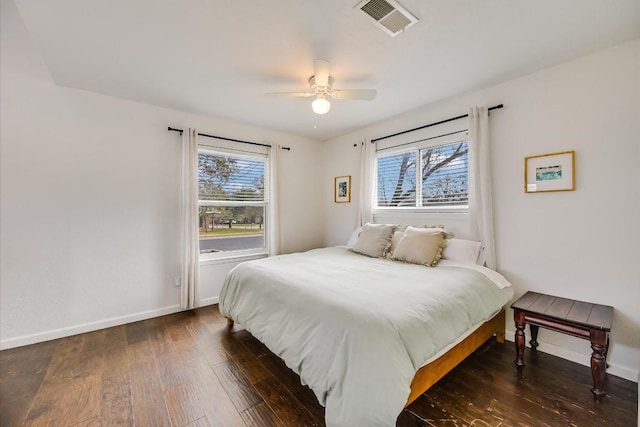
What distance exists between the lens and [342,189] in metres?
4.24

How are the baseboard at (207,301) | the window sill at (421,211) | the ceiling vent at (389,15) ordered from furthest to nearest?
the baseboard at (207,301) → the window sill at (421,211) → the ceiling vent at (389,15)

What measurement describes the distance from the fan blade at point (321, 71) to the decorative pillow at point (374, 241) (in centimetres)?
171

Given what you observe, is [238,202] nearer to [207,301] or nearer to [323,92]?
[207,301]

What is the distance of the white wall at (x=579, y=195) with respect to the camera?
1896 millimetres

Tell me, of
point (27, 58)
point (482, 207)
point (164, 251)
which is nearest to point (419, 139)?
point (482, 207)

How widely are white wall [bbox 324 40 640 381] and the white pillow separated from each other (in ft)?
0.75

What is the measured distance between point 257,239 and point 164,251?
1.25 metres

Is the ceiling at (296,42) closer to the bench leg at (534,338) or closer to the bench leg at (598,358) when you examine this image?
the bench leg at (598,358)

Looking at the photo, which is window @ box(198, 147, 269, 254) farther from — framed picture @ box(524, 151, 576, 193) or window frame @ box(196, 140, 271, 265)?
framed picture @ box(524, 151, 576, 193)

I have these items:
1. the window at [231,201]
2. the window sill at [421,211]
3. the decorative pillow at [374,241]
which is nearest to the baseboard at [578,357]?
the window sill at [421,211]

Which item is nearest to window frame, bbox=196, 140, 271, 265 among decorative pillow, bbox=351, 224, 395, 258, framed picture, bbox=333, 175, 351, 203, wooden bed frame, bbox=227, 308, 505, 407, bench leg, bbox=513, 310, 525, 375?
framed picture, bbox=333, 175, 351, 203

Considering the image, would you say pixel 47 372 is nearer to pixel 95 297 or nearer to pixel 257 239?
pixel 95 297

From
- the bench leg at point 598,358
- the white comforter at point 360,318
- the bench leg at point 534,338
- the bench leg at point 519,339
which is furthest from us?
the bench leg at point 534,338

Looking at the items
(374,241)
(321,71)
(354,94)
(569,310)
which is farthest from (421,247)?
(321,71)
